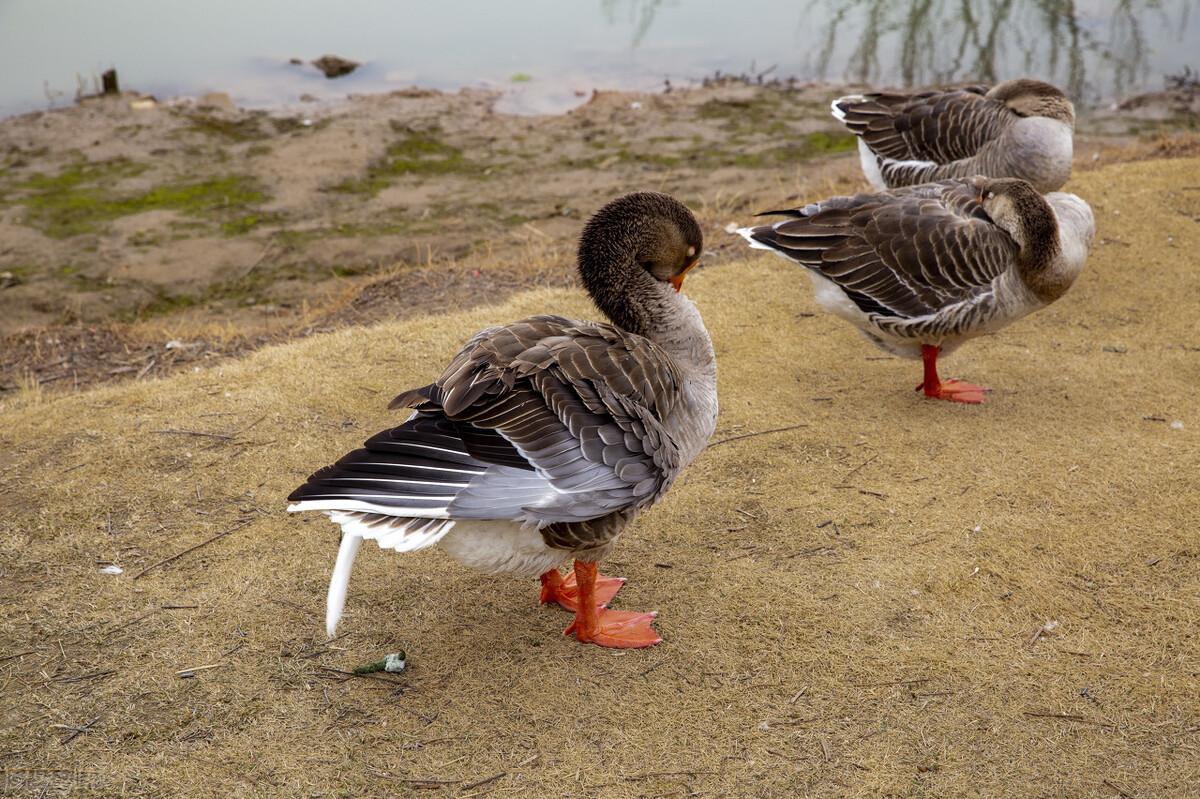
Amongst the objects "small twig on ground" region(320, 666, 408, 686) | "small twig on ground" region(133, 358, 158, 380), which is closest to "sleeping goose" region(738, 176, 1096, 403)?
"small twig on ground" region(320, 666, 408, 686)

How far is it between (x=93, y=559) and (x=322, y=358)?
2099 millimetres

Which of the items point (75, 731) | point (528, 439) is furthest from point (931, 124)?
point (75, 731)

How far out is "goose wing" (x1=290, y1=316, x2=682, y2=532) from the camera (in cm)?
332

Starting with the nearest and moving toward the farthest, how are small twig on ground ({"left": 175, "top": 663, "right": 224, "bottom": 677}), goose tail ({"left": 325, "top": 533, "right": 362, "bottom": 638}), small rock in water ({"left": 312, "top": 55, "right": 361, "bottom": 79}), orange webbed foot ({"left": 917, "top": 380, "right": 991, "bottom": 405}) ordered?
goose tail ({"left": 325, "top": 533, "right": 362, "bottom": 638}) → small twig on ground ({"left": 175, "top": 663, "right": 224, "bottom": 677}) → orange webbed foot ({"left": 917, "top": 380, "right": 991, "bottom": 405}) → small rock in water ({"left": 312, "top": 55, "right": 361, "bottom": 79})

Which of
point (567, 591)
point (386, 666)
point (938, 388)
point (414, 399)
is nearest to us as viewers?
point (414, 399)

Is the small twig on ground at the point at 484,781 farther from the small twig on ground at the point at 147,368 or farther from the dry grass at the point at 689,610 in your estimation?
the small twig on ground at the point at 147,368

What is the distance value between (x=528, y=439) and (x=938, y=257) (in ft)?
10.1

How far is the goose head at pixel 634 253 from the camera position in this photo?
4137 millimetres

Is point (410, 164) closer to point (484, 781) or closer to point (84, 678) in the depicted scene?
point (84, 678)

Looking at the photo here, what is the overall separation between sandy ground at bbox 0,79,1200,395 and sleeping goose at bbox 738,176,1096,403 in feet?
6.90

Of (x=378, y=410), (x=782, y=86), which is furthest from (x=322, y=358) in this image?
(x=782, y=86)

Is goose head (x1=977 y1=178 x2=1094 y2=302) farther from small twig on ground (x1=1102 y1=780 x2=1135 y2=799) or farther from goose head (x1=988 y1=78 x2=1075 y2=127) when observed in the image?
small twig on ground (x1=1102 y1=780 x2=1135 y2=799)

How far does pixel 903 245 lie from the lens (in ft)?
18.7

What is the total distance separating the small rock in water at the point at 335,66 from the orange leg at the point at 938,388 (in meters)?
11.5
